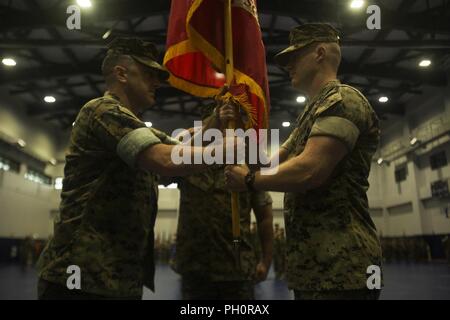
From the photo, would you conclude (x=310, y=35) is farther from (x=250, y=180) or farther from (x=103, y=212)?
(x=103, y=212)

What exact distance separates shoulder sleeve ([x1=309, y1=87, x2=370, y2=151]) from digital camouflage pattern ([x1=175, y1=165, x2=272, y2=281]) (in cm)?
124

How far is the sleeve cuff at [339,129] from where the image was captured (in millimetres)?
1504

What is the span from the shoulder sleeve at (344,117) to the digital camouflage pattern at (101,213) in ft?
2.63

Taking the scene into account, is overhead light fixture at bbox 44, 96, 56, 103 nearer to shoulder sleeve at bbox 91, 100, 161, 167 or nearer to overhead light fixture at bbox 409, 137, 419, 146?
shoulder sleeve at bbox 91, 100, 161, 167

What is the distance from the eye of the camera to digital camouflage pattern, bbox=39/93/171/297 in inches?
62.9

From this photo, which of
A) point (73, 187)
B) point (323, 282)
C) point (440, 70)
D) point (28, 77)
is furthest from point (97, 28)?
Answer: point (440, 70)

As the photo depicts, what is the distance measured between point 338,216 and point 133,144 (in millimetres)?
930

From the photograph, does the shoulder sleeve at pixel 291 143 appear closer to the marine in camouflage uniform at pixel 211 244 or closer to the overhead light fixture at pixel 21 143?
the marine in camouflage uniform at pixel 211 244

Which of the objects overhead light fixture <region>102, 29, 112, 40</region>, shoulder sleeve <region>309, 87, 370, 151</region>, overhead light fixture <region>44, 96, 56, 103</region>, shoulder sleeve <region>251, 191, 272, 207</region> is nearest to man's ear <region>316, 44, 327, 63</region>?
shoulder sleeve <region>309, 87, 370, 151</region>

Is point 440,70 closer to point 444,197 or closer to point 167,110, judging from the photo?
point 444,197

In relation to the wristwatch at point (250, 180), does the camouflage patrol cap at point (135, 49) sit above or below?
above

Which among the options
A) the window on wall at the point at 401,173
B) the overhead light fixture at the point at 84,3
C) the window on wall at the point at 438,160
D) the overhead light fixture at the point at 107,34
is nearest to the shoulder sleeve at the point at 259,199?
the overhead light fixture at the point at 84,3

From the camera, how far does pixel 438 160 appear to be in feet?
49.4
